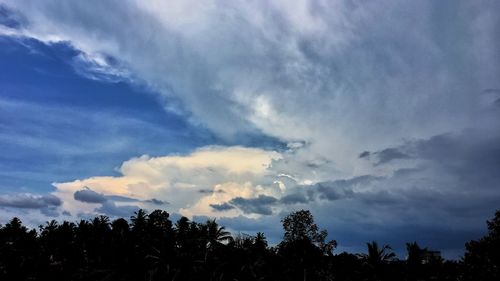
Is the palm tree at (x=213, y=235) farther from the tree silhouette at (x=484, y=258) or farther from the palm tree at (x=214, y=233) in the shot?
the tree silhouette at (x=484, y=258)

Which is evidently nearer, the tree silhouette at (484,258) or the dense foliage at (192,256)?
the tree silhouette at (484,258)

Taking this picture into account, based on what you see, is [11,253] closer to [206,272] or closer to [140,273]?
[140,273]

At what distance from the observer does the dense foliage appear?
197 ft

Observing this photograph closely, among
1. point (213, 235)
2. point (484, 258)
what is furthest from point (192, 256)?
point (484, 258)

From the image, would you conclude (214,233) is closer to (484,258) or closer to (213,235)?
(213,235)

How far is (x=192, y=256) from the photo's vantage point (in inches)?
2463

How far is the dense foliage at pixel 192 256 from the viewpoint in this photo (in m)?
60.1

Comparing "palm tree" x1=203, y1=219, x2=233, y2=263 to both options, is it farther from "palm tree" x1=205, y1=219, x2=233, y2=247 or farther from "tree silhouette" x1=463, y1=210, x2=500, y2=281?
"tree silhouette" x1=463, y1=210, x2=500, y2=281

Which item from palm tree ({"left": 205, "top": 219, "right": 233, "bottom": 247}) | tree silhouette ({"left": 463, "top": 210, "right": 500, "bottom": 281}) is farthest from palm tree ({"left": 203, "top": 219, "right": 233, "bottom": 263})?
tree silhouette ({"left": 463, "top": 210, "right": 500, "bottom": 281})

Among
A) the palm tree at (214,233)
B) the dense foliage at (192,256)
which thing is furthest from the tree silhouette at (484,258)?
the palm tree at (214,233)

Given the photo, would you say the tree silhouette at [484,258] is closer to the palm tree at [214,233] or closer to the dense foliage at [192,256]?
the dense foliage at [192,256]

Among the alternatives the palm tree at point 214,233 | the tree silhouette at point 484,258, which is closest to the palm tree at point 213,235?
the palm tree at point 214,233

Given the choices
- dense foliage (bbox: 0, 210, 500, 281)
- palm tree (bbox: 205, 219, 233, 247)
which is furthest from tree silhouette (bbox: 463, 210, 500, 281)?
palm tree (bbox: 205, 219, 233, 247)

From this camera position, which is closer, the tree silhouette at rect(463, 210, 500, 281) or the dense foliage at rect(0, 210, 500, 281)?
the tree silhouette at rect(463, 210, 500, 281)
